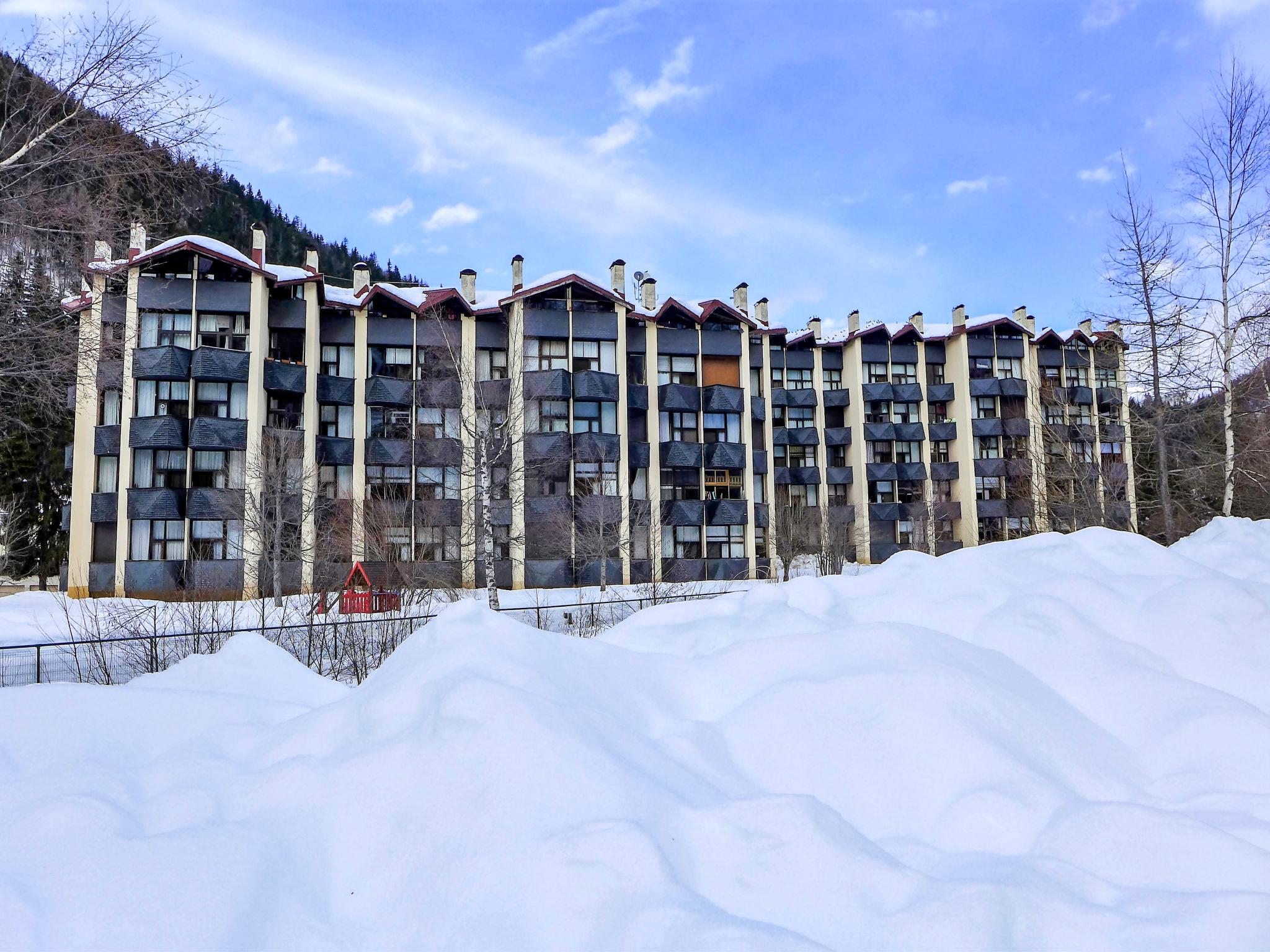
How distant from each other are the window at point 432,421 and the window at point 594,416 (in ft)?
18.7

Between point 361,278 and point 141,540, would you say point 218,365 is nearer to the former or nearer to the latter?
point 141,540

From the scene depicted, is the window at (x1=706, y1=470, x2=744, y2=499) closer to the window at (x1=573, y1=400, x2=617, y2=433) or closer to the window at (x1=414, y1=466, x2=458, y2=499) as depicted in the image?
the window at (x1=573, y1=400, x2=617, y2=433)

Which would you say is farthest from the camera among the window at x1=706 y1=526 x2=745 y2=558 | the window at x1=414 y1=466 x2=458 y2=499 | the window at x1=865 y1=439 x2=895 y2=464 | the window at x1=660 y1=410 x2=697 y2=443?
the window at x1=865 y1=439 x2=895 y2=464

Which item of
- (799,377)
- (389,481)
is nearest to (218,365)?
(389,481)

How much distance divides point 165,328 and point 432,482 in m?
13.1

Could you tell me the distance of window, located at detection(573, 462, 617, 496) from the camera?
3487 cm

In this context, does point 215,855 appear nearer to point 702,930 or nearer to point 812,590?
point 702,930

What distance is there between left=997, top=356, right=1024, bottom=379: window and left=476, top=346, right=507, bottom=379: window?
109 feet

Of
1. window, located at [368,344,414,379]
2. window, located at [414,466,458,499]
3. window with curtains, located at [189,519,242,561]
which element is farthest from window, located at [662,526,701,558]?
window with curtains, located at [189,519,242,561]

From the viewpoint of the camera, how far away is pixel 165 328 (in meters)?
32.3

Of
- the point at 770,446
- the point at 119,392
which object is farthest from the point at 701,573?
the point at 119,392

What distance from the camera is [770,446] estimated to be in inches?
1610

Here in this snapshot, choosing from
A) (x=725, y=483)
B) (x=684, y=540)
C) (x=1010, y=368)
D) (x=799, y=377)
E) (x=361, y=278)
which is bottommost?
(x=684, y=540)

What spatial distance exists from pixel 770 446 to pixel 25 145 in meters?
35.8
